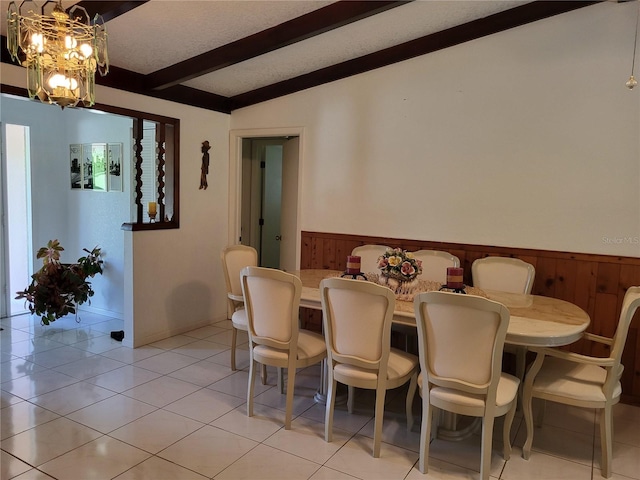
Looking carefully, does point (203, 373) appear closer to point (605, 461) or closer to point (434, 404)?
point (434, 404)

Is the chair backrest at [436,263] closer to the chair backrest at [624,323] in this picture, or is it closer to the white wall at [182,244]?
the chair backrest at [624,323]

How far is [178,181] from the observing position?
14.8 feet

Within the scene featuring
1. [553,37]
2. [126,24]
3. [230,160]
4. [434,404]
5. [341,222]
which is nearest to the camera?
[434,404]

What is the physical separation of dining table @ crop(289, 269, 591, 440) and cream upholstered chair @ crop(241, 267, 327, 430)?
203 millimetres

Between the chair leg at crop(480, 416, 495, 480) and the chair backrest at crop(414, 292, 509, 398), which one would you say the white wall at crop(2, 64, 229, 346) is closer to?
the chair backrest at crop(414, 292, 509, 398)

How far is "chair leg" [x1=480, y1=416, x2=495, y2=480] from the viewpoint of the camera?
7.30 feet

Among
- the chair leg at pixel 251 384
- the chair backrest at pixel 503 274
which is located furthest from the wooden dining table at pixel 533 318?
the chair leg at pixel 251 384

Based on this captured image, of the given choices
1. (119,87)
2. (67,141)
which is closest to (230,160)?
(119,87)

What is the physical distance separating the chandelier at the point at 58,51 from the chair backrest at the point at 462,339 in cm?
203

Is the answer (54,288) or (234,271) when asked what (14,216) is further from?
(234,271)

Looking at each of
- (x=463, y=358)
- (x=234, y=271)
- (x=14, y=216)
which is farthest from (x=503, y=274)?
(x=14, y=216)

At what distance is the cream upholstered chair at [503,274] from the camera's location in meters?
3.41

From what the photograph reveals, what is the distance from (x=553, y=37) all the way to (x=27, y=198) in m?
5.47

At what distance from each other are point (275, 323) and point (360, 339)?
22.8 inches
